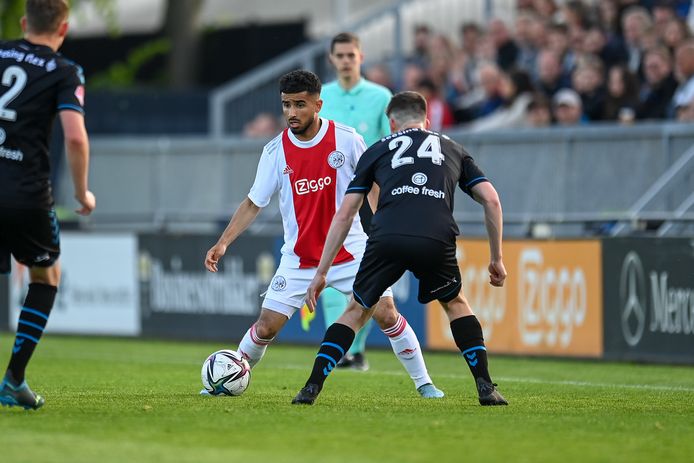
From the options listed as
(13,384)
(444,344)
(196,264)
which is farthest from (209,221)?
(13,384)

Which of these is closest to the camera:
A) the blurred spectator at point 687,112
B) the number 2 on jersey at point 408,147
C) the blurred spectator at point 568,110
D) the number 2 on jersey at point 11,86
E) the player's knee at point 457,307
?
the number 2 on jersey at point 11,86

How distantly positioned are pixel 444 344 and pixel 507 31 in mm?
5505

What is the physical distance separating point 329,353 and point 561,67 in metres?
9.62

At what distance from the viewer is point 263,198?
30.9 feet

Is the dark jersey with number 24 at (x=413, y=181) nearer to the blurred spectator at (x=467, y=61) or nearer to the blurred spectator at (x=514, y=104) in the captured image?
the blurred spectator at (x=514, y=104)

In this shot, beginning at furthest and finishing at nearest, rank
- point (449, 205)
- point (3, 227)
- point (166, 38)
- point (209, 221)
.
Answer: point (166, 38), point (209, 221), point (449, 205), point (3, 227)

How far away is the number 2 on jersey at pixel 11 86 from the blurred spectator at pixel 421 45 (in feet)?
42.0

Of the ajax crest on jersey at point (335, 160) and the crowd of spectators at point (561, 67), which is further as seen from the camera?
the crowd of spectators at point (561, 67)

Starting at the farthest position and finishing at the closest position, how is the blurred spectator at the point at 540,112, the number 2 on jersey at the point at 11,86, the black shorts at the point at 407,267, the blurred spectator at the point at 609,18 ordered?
1. the blurred spectator at the point at 609,18
2. the blurred spectator at the point at 540,112
3. the black shorts at the point at 407,267
4. the number 2 on jersey at the point at 11,86

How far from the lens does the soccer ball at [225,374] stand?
9367 mm

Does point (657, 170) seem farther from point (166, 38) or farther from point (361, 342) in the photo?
point (166, 38)

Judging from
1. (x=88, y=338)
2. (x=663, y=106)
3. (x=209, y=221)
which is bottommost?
(x=88, y=338)

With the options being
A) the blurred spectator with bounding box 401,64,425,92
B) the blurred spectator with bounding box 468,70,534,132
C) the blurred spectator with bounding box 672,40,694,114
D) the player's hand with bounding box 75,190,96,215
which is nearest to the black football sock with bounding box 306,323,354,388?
the player's hand with bounding box 75,190,96,215

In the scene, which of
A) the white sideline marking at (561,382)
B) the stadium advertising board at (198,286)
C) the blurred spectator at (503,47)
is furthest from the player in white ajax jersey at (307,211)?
the blurred spectator at (503,47)
